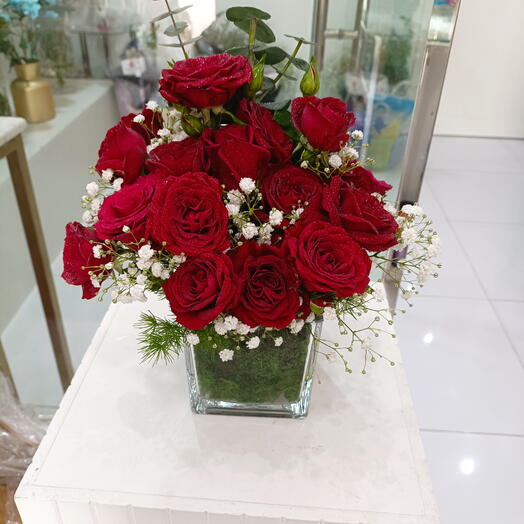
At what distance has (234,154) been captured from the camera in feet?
1.85

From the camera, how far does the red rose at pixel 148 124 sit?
66cm

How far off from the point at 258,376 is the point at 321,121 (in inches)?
12.7

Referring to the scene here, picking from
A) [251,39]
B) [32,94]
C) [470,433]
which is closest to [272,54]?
[251,39]

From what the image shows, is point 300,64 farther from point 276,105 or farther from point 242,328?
point 242,328

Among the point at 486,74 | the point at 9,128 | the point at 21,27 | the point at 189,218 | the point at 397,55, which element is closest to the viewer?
the point at 189,218

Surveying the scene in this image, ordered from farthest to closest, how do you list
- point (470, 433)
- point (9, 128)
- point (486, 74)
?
point (486, 74), point (470, 433), point (9, 128)

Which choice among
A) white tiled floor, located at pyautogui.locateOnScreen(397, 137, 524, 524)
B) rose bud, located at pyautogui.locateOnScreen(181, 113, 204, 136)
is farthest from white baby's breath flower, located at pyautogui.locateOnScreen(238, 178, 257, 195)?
white tiled floor, located at pyautogui.locateOnScreen(397, 137, 524, 524)

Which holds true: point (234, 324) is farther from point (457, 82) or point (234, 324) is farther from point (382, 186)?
point (457, 82)

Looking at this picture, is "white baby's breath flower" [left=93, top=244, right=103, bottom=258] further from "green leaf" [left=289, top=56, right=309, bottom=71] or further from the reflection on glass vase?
the reflection on glass vase

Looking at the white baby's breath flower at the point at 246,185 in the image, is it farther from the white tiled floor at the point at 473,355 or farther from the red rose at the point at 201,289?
the white tiled floor at the point at 473,355

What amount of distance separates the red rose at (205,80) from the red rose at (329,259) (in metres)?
0.16

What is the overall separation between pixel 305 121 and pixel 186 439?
1.43 feet

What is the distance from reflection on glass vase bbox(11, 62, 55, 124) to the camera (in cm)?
189

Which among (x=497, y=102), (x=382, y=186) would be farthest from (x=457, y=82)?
(x=382, y=186)
